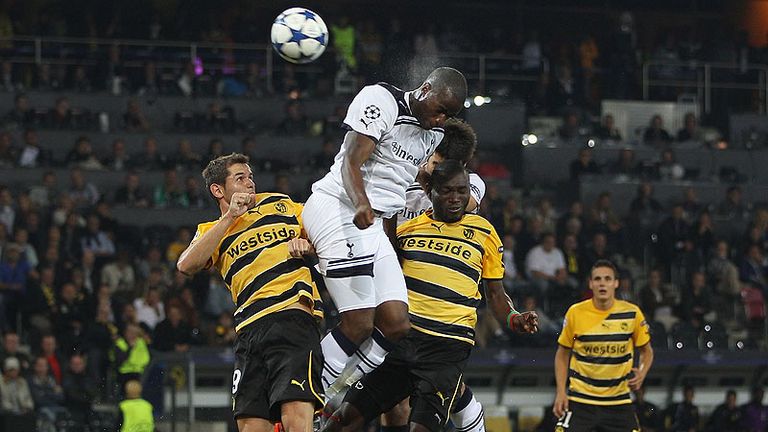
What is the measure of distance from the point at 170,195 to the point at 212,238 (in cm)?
1193

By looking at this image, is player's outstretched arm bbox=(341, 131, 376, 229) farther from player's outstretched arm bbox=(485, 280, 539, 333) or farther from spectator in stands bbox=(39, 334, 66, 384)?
spectator in stands bbox=(39, 334, 66, 384)

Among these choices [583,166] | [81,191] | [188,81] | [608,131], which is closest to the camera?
[81,191]

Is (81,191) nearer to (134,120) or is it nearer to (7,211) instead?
(7,211)

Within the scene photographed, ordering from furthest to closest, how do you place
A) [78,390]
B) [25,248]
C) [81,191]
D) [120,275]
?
[81,191]
[120,275]
[25,248]
[78,390]

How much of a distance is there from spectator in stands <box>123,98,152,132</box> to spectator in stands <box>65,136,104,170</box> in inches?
45.7

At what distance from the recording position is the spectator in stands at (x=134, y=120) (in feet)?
68.2

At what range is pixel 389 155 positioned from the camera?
7.90 meters

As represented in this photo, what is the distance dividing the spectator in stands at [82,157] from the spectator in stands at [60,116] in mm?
983

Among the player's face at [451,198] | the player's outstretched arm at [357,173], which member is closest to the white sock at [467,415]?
the player's face at [451,198]

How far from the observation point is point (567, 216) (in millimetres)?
19328

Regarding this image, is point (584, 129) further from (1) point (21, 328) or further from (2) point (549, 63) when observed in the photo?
(1) point (21, 328)

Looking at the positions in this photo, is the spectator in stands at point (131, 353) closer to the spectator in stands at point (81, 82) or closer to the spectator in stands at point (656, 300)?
the spectator in stands at point (656, 300)

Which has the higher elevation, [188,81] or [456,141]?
[188,81]

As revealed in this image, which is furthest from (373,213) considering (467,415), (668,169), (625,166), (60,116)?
(668,169)
